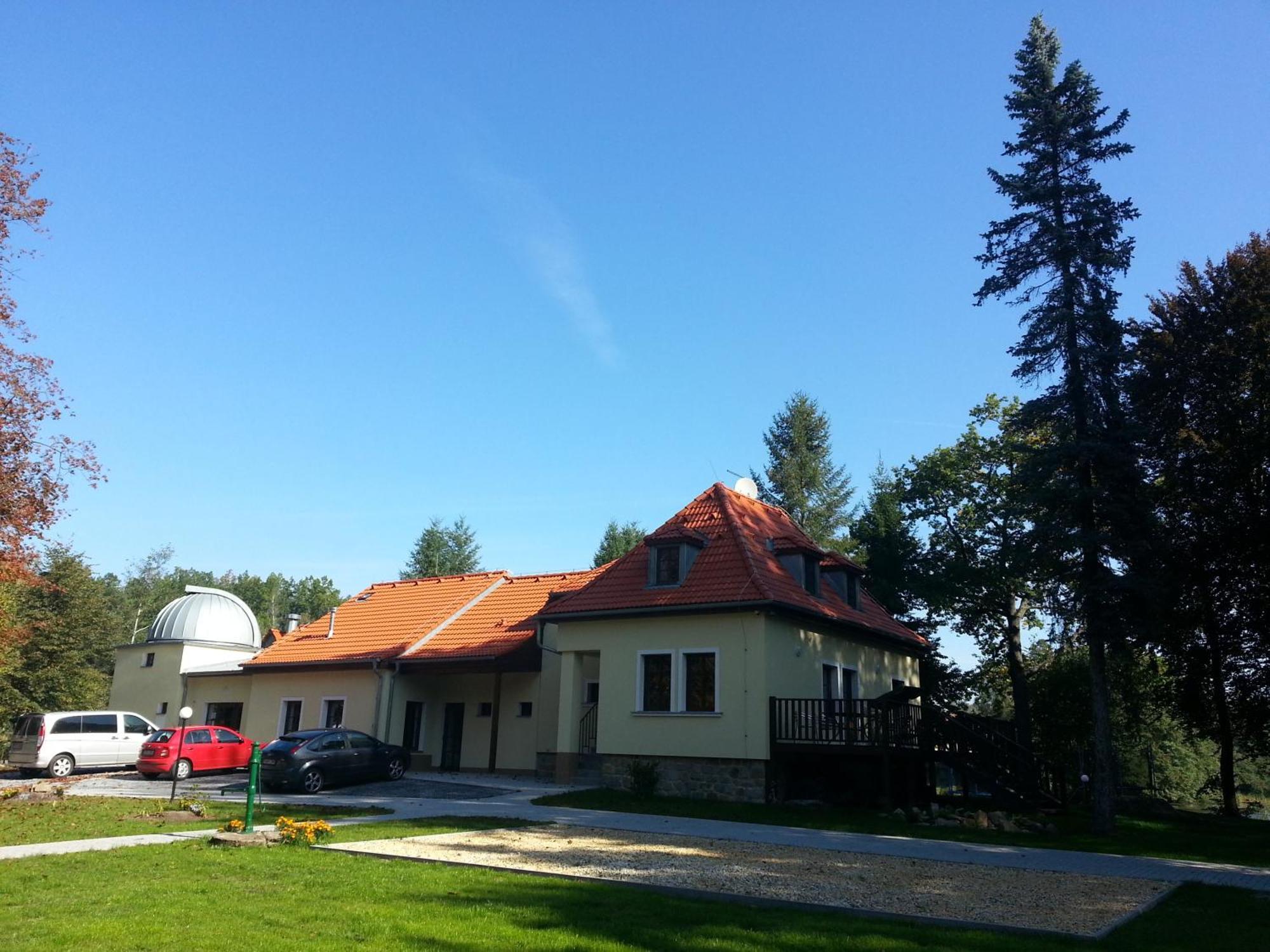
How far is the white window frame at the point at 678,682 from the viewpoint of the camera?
20.9m

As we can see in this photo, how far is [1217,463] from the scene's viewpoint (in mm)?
21750

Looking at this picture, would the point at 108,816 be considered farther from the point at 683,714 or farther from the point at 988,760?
the point at 988,760

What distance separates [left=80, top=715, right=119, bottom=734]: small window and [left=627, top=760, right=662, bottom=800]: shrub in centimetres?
1703

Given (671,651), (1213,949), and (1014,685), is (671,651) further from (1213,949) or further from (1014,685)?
(1014,685)

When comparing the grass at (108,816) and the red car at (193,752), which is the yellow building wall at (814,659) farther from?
the red car at (193,752)

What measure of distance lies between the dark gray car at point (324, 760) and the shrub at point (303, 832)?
28.2ft

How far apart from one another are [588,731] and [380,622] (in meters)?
10.6

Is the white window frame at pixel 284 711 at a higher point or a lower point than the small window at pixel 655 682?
lower

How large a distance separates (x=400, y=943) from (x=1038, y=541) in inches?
624

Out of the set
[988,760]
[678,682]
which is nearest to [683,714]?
[678,682]

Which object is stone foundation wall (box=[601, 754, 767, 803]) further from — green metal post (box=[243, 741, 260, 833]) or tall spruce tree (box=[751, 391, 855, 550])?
tall spruce tree (box=[751, 391, 855, 550])

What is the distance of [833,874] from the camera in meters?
10.8

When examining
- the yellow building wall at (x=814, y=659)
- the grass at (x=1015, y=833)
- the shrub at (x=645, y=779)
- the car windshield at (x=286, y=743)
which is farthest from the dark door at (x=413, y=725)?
the yellow building wall at (x=814, y=659)

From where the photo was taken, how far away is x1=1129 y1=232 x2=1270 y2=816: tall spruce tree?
70.1ft
